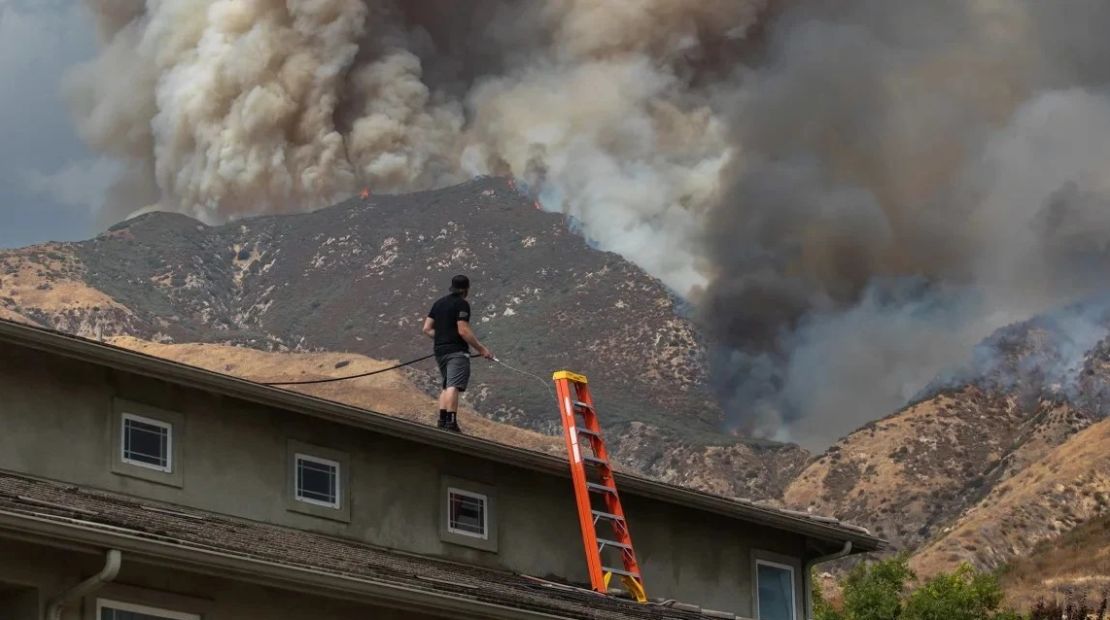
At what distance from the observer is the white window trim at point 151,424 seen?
57.1 feet

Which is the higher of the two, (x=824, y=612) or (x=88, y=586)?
(x=824, y=612)

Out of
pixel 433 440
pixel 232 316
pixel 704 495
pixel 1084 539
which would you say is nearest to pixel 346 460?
pixel 433 440

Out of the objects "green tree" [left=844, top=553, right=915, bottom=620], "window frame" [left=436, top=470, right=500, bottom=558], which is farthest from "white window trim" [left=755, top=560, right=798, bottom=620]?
"green tree" [left=844, top=553, right=915, bottom=620]

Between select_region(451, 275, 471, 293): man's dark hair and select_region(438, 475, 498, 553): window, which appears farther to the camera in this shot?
select_region(451, 275, 471, 293): man's dark hair

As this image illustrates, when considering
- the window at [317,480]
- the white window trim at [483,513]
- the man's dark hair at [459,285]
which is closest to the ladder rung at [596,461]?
the white window trim at [483,513]

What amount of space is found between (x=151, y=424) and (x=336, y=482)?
6.71ft

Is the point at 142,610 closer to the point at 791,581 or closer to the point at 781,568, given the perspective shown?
the point at 781,568

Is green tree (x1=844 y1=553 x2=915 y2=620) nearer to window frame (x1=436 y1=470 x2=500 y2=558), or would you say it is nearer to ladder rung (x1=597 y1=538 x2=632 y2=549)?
ladder rung (x1=597 y1=538 x2=632 y2=549)

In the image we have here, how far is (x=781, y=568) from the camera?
23.5 meters

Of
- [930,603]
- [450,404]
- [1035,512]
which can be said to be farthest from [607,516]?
[1035,512]

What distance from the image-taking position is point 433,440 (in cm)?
1958

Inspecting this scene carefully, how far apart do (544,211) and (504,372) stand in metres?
41.6

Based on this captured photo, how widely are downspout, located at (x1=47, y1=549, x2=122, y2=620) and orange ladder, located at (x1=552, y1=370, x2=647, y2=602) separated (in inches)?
286

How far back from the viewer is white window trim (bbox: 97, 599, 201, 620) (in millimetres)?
14123
